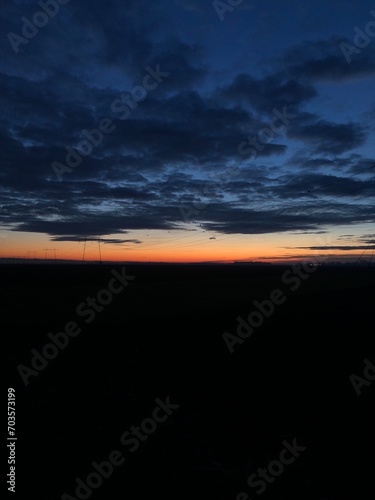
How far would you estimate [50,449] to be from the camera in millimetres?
7648

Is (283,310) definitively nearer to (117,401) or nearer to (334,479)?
(117,401)

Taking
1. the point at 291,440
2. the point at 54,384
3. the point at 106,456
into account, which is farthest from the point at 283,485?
the point at 54,384

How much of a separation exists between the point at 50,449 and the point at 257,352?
8.08 metres

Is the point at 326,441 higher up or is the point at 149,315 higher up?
the point at 149,315

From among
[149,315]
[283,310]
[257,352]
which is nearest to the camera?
[257,352]

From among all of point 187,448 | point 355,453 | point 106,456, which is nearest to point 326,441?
point 355,453

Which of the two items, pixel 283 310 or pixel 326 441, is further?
pixel 283 310

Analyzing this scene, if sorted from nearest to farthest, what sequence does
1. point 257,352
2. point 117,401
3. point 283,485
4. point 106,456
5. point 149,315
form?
point 283,485 < point 106,456 < point 117,401 < point 257,352 < point 149,315

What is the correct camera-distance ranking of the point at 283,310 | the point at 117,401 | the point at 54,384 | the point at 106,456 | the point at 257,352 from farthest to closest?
the point at 283,310, the point at 257,352, the point at 54,384, the point at 117,401, the point at 106,456

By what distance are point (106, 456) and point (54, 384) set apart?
4.04 meters

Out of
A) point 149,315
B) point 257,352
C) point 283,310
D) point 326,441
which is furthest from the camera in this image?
point 283,310

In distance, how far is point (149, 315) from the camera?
78.6ft

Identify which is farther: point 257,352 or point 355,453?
point 257,352

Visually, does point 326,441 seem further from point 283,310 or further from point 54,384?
point 283,310
